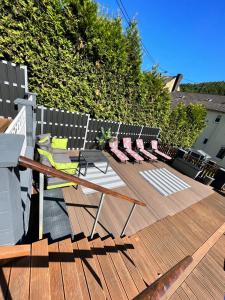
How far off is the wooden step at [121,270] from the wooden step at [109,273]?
3.0 inches

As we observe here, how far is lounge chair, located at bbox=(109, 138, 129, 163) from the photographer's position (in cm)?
776

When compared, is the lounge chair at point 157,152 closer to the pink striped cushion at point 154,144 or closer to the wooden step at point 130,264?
the pink striped cushion at point 154,144

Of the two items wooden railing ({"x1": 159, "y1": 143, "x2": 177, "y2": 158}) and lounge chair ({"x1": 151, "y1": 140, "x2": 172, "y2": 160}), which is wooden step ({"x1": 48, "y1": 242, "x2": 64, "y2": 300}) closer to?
lounge chair ({"x1": 151, "y1": 140, "x2": 172, "y2": 160})

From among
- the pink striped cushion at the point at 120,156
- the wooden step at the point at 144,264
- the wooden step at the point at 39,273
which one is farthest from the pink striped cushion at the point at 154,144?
the wooden step at the point at 39,273

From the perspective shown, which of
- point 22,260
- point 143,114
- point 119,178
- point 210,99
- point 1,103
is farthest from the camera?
point 210,99

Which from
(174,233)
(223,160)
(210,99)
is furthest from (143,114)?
(210,99)

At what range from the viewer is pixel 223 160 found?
64.8 ft

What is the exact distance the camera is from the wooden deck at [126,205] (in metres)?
3.90

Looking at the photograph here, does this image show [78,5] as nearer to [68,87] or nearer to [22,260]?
[68,87]

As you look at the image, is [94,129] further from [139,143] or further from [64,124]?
[139,143]

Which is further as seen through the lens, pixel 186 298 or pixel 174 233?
pixel 174 233

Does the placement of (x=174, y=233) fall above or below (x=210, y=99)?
below

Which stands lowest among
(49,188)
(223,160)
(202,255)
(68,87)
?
(223,160)

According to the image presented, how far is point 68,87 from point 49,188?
4.49m
